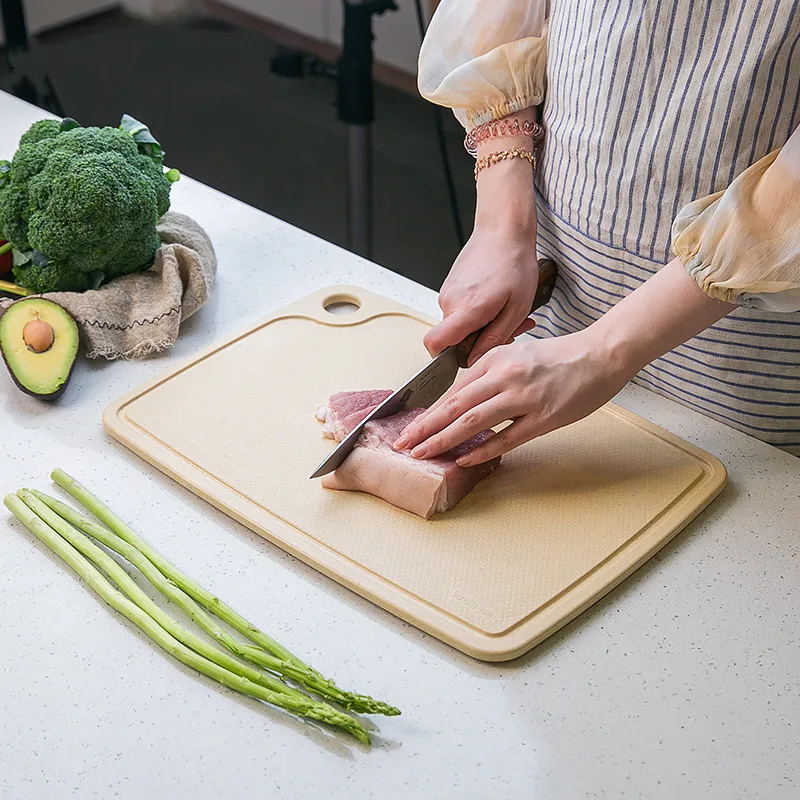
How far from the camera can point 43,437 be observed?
1.26 meters

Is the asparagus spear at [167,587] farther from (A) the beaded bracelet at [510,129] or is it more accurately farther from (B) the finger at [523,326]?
(A) the beaded bracelet at [510,129]

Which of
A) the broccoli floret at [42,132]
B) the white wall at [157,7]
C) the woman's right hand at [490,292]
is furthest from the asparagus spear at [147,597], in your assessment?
the white wall at [157,7]

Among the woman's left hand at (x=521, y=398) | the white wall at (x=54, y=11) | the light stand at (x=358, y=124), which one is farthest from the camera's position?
the white wall at (x=54, y=11)

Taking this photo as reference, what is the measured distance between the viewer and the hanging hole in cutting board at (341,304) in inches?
58.2

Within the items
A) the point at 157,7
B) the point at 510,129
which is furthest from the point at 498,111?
the point at 157,7

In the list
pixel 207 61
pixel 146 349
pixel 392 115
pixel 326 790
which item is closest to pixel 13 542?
pixel 146 349

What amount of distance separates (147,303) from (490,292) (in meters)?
0.48

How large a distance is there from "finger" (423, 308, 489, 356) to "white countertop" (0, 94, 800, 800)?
12.7 inches

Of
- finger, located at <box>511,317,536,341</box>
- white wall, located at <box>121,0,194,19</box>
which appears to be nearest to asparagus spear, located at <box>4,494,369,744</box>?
finger, located at <box>511,317,536,341</box>

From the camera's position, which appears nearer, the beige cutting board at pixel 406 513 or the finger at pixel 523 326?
the beige cutting board at pixel 406 513

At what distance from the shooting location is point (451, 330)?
49.5 inches

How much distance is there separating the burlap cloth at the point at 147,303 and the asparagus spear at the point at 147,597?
0.29 meters

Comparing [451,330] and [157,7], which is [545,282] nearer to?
[451,330]

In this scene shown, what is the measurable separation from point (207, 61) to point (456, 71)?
216 centimetres
